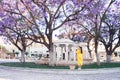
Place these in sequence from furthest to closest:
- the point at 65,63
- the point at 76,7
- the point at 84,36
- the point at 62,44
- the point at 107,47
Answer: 1. the point at 84,36
2. the point at 107,47
3. the point at 62,44
4. the point at 65,63
5. the point at 76,7

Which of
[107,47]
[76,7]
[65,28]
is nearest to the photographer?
[76,7]

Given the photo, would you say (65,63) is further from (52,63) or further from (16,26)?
(16,26)

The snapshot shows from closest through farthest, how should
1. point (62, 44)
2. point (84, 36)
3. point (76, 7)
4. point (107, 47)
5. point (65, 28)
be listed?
point (76, 7) → point (62, 44) → point (107, 47) → point (84, 36) → point (65, 28)

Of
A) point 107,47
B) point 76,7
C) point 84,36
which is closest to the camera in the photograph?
point 76,7

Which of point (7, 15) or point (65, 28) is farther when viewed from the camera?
point (65, 28)

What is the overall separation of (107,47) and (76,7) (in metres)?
8.89

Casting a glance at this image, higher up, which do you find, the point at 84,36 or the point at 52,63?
the point at 84,36

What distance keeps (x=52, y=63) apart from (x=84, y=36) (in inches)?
494

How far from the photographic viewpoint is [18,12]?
89.1ft

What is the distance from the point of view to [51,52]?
26641 millimetres

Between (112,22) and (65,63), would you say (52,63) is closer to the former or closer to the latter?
(65,63)

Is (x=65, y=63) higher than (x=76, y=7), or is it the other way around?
(x=76, y=7)

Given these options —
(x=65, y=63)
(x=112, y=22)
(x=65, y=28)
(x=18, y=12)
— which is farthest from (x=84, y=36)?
(x=18, y=12)

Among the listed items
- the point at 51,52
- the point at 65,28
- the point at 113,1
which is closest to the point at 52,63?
the point at 51,52
